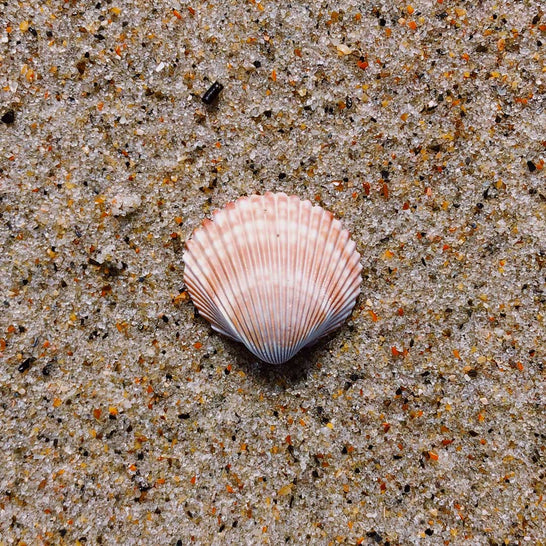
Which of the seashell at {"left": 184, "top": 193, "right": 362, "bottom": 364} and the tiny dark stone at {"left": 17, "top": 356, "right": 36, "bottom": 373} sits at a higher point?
the seashell at {"left": 184, "top": 193, "right": 362, "bottom": 364}

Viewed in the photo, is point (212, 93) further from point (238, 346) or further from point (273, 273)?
point (238, 346)

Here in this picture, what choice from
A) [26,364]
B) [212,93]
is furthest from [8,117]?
[26,364]

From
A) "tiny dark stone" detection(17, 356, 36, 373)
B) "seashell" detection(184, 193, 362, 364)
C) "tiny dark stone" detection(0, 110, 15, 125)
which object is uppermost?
"tiny dark stone" detection(0, 110, 15, 125)

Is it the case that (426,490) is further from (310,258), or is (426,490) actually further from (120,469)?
(120,469)

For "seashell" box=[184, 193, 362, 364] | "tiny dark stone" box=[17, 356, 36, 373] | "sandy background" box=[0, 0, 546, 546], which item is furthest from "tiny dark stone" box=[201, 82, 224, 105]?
"tiny dark stone" box=[17, 356, 36, 373]

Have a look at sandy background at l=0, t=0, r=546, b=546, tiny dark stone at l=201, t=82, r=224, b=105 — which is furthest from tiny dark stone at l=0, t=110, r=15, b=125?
tiny dark stone at l=201, t=82, r=224, b=105

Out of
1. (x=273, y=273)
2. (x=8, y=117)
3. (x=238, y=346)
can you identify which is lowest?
(x=238, y=346)

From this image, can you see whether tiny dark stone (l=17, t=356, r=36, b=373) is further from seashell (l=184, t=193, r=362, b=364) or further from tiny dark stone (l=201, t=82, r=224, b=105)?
tiny dark stone (l=201, t=82, r=224, b=105)

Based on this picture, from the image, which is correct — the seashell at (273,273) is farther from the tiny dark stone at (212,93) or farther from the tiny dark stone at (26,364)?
the tiny dark stone at (26,364)
